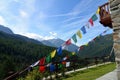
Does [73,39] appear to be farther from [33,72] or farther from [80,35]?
[33,72]

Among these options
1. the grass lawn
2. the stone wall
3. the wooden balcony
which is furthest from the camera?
the grass lawn

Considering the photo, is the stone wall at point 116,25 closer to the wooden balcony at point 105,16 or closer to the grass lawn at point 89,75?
the wooden balcony at point 105,16

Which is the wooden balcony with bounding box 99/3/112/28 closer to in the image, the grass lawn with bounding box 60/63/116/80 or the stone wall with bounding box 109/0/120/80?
the stone wall with bounding box 109/0/120/80

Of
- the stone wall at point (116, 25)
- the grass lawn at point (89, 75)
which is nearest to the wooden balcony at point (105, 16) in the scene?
the stone wall at point (116, 25)

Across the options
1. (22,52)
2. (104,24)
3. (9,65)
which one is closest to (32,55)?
(22,52)

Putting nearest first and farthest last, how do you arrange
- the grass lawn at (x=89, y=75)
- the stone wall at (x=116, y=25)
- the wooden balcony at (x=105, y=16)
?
the stone wall at (x=116, y=25) → the wooden balcony at (x=105, y=16) → the grass lawn at (x=89, y=75)

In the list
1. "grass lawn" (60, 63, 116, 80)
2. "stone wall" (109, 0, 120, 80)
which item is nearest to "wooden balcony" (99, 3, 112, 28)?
"stone wall" (109, 0, 120, 80)

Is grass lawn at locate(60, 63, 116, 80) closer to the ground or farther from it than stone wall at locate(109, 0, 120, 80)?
closer to the ground

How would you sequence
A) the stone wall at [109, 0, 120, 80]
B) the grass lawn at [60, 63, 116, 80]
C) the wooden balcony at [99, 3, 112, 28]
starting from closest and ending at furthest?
the stone wall at [109, 0, 120, 80]
the wooden balcony at [99, 3, 112, 28]
the grass lawn at [60, 63, 116, 80]

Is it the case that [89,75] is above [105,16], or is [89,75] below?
below

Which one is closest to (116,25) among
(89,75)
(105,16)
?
(105,16)

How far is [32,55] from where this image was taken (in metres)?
193

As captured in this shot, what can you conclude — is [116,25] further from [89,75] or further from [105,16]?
[89,75]

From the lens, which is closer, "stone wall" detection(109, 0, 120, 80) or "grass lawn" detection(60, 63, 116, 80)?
"stone wall" detection(109, 0, 120, 80)
